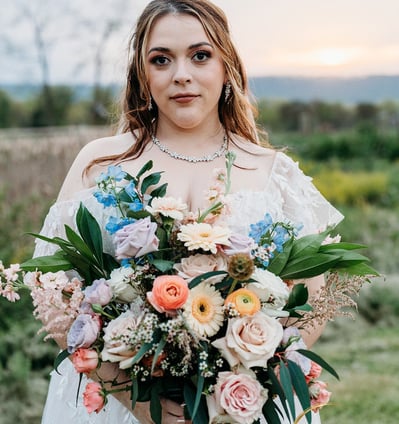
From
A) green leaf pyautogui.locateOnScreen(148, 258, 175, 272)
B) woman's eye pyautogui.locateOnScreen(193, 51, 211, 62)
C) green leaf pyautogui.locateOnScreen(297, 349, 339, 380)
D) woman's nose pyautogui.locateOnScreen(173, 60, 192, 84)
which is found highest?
woman's eye pyautogui.locateOnScreen(193, 51, 211, 62)

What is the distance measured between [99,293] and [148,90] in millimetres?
887

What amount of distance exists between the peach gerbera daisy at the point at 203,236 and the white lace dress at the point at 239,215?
329mm

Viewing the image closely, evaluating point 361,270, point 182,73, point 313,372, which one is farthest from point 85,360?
point 182,73

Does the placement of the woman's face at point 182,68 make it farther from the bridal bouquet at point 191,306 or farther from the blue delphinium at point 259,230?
the blue delphinium at point 259,230

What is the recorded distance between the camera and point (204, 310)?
197cm

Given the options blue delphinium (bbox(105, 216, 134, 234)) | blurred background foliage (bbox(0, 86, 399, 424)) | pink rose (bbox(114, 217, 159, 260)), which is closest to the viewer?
pink rose (bbox(114, 217, 159, 260))

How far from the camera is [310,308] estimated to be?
81.4 inches

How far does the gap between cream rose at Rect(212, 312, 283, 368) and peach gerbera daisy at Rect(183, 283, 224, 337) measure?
0.04 metres

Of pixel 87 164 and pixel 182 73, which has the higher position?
pixel 182 73

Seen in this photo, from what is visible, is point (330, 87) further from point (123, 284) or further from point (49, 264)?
point (123, 284)

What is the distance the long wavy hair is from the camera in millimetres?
2535

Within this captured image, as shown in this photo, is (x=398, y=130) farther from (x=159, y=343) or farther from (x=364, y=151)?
(x=159, y=343)

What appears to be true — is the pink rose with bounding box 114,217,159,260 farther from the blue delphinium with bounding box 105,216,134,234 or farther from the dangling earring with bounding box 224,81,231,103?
the dangling earring with bounding box 224,81,231,103

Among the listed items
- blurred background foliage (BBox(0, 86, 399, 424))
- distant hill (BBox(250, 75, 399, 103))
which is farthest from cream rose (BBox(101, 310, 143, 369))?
distant hill (BBox(250, 75, 399, 103))
